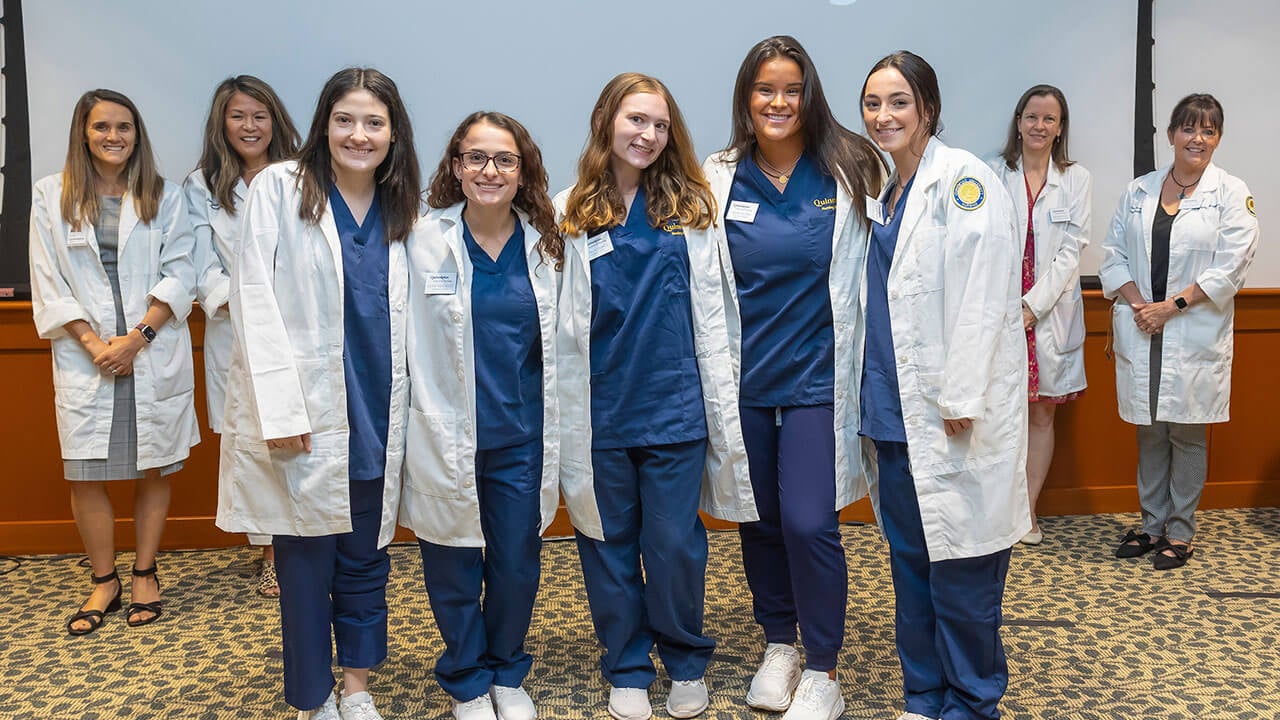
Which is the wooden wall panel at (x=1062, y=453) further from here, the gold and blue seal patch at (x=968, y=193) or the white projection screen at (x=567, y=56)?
the gold and blue seal patch at (x=968, y=193)

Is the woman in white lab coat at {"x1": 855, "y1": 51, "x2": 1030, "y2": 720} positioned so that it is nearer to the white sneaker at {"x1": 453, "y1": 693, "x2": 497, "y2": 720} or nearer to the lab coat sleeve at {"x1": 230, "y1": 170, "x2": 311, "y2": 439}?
the white sneaker at {"x1": 453, "y1": 693, "x2": 497, "y2": 720}

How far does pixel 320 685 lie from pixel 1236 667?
2530mm

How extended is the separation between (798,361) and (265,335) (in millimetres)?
1247

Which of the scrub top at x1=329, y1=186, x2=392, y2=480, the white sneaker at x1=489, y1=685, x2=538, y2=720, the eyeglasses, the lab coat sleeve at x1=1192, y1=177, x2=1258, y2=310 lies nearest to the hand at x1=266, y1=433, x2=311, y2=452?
the scrub top at x1=329, y1=186, x2=392, y2=480

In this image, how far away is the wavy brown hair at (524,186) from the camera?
2.30 m

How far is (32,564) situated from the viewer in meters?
3.76

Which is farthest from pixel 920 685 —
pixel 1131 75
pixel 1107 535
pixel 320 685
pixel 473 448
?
pixel 1131 75

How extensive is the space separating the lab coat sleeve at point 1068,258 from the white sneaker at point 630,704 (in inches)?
87.6

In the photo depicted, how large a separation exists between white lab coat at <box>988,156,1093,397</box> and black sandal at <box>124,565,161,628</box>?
3338mm

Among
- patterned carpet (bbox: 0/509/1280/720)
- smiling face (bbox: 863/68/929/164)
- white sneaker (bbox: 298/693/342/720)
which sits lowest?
patterned carpet (bbox: 0/509/1280/720)

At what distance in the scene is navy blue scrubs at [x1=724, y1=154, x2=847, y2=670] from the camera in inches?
93.0

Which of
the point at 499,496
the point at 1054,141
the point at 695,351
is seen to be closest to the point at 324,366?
the point at 499,496

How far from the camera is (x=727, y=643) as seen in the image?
9.69 ft

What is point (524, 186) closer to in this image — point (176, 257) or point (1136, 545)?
point (176, 257)
